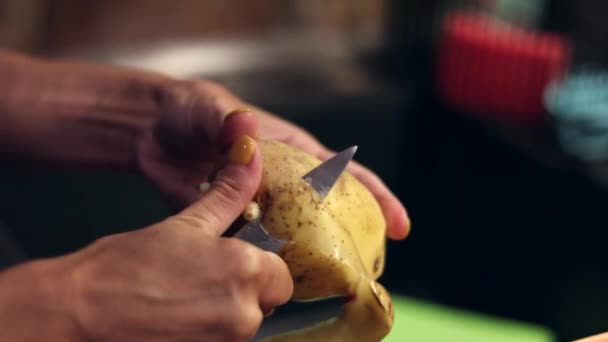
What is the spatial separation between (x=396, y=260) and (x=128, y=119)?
83 centimetres

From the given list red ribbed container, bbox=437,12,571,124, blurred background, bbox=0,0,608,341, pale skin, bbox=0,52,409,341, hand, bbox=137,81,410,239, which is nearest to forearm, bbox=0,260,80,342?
pale skin, bbox=0,52,409,341

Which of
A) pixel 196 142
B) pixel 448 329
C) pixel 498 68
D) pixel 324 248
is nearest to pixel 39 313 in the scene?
pixel 324 248

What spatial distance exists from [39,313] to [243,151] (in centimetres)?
16

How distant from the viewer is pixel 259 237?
55 cm

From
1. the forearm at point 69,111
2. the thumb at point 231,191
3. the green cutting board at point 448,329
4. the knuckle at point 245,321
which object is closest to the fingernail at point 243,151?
the thumb at point 231,191

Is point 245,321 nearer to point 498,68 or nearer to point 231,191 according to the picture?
point 231,191

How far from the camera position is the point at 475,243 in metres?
1.41

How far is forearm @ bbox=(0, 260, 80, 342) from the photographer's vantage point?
466 mm

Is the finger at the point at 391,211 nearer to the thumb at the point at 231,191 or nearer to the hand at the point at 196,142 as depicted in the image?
the hand at the point at 196,142

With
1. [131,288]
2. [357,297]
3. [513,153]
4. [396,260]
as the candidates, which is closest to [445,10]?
[513,153]

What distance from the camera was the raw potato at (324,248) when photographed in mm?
556

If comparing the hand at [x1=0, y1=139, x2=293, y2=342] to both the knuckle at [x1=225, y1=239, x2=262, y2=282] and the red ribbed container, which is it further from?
the red ribbed container

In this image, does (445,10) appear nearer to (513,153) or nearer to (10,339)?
(513,153)

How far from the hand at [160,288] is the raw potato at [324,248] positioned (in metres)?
0.06
